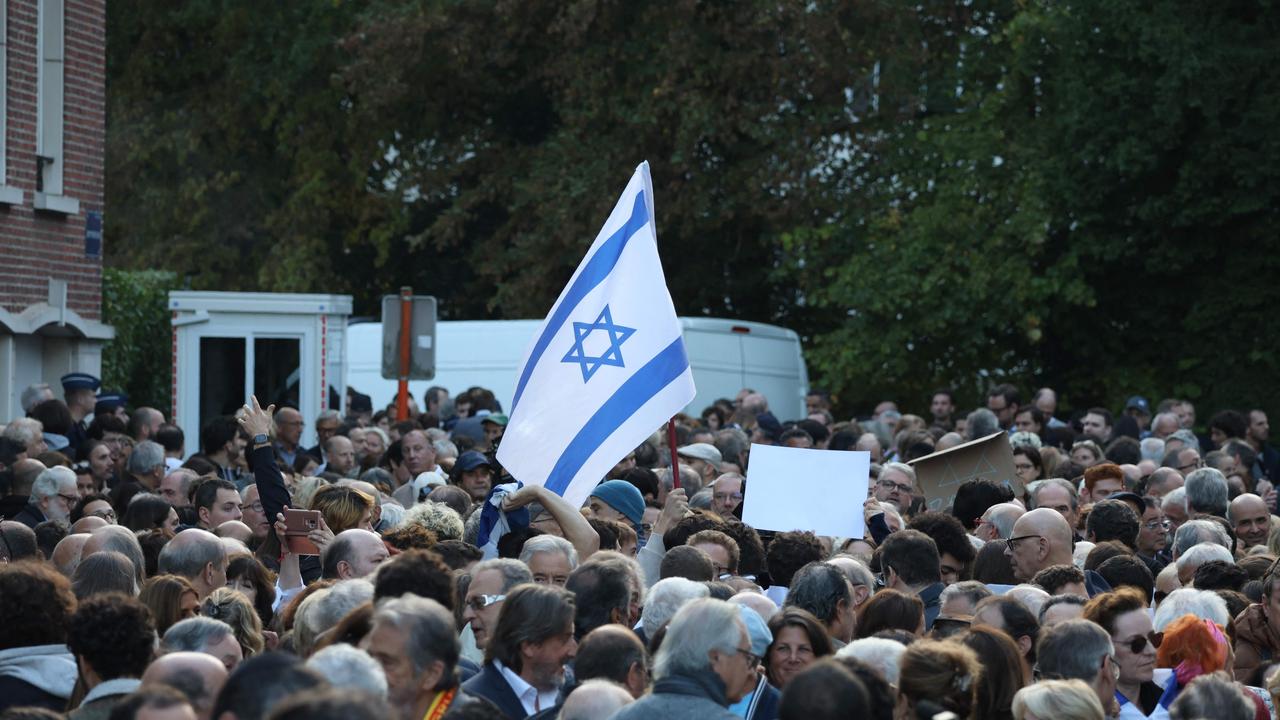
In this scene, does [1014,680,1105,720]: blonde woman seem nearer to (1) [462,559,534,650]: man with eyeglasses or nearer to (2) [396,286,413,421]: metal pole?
(1) [462,559,534,650]: man with eyeglasses

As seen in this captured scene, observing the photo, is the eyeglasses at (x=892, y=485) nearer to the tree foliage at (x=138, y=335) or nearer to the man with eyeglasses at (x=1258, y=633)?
the man with eyeglasses at (x=1258, y=633)

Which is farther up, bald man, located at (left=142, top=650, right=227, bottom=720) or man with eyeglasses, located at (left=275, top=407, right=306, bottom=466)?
man with eyeglasses, located at (left=275, top=407, right=306, bottom=466)

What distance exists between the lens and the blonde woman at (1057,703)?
210 inches

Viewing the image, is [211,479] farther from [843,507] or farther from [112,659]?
[112,659]

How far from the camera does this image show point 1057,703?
5.36 metres

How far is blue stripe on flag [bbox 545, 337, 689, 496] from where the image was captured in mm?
9336

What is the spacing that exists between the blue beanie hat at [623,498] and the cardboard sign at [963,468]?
8.65ft

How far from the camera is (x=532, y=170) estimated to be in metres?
26.4

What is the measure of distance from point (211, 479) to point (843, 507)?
360cm

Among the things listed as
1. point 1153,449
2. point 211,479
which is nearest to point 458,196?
point 1153,449

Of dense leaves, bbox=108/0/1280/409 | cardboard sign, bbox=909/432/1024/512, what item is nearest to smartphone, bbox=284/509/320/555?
cardboard sign, bbox=909/432/1024/512

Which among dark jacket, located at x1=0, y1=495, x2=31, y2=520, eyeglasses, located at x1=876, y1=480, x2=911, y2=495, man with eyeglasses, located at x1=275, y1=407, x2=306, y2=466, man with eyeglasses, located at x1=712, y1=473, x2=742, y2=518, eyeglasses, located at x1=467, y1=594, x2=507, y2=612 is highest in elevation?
man with eyeglasses, located at x1=275, y1=407, x2=306, y2=466

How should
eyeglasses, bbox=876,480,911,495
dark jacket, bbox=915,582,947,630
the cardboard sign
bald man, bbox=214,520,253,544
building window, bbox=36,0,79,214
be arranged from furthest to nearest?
building window, bbox=36,0,79,214
the cardboard sign
eyeglasses, bbox=876,480,911,495
bald man, bbox=214,520,253,544
dark jacket, bbox=915,582,947,630

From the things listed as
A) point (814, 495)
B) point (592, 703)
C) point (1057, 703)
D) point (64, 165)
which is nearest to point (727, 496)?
point (814, 495)
